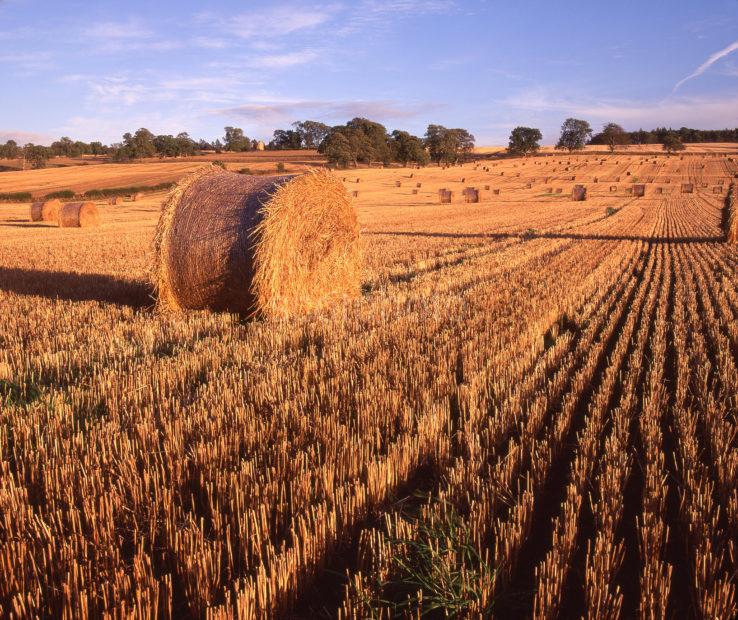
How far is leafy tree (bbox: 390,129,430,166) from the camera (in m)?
81.2

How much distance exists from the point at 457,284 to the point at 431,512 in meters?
7.76

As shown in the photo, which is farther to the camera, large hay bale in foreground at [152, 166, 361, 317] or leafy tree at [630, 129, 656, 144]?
leafy tree at [630, 129, 656, 144]

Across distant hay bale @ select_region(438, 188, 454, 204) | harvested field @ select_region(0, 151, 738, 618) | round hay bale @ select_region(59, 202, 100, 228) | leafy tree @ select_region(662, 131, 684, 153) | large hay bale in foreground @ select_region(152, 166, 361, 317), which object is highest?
leafy tree @ select_region(662, 131, 684, 153)

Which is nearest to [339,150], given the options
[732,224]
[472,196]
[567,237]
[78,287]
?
[472,196]

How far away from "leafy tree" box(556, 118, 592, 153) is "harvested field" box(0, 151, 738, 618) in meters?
109

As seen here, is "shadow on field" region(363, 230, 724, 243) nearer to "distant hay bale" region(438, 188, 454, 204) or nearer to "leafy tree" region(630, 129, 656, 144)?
"distant hay bale" region(438, 188, 454, 204)

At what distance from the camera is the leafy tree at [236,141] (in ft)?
349

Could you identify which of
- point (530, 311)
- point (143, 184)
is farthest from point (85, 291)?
point (143, 184)

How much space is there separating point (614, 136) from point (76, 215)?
377 ft

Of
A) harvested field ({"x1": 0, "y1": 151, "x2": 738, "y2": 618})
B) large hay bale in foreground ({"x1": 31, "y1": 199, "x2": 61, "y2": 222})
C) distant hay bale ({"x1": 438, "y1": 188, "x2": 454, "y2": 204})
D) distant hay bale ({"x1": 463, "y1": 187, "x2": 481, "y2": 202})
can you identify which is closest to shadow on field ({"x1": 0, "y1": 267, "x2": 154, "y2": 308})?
harvested field ({"x1": 0, "y1": 151, "x2": 738, "y2": 618})

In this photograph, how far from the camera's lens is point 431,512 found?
2.92 metres

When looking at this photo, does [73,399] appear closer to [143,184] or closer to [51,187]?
[143,184]

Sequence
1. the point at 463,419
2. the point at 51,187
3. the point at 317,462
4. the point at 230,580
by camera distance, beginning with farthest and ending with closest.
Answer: the point at 51,187
the point at 463,419
the point at 317,462
the point at 230,580

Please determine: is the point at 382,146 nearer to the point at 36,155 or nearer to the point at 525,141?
the point at 525,141
